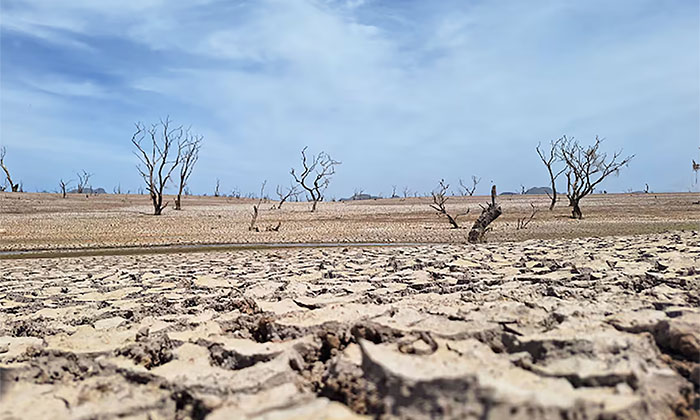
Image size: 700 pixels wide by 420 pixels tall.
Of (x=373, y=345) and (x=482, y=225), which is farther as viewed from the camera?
(x=482, y=225)

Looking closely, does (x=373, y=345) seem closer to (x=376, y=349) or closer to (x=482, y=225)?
(x=376, y=349)

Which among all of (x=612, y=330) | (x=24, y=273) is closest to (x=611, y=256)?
(x=612, y=330)

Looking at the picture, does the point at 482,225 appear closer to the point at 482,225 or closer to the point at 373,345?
the point at 482,225

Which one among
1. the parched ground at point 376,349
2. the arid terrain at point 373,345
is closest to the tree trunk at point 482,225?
the arid terrain at point 373,345

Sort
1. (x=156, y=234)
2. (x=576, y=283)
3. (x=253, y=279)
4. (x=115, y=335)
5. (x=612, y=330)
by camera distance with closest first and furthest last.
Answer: (x=612, y=330) < (x=115, y=335) < (x=576, y=283) < (x=253, y=279) < (x=156, y=234)

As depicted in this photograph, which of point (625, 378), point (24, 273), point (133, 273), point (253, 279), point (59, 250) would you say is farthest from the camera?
point (59, 250)

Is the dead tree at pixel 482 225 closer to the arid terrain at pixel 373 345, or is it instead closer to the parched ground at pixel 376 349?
the arid terrain at pixel 373 345

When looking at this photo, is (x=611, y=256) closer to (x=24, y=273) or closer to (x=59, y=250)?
(x=24, y=273)

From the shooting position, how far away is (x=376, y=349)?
6.68 ft

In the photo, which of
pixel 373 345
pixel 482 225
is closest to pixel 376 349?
pixel 373 345

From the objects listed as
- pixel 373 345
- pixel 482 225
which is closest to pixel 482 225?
pixel 482 225

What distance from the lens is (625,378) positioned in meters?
1.75

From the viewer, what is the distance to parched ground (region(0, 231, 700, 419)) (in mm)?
1662

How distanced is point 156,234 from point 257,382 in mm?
13683
